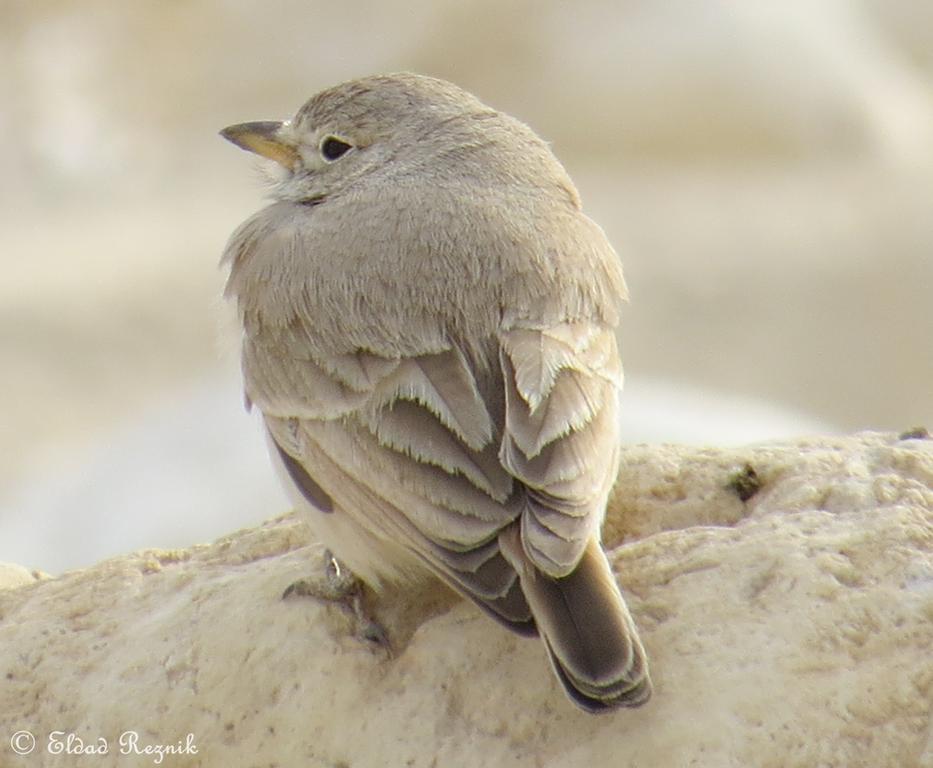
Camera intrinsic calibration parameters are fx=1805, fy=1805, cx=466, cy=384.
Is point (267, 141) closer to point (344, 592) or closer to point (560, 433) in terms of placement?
point (344, 592)

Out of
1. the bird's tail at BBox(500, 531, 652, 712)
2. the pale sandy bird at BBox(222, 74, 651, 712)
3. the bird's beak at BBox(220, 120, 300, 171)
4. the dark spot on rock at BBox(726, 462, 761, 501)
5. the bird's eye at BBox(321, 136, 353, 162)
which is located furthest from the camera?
the bird's beak at BBox(220, 120, 300, 171)

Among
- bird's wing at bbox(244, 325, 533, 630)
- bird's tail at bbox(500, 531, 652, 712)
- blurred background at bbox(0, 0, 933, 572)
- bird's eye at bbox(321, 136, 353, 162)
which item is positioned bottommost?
blurred background at bbox(0, 0, 933, 572)

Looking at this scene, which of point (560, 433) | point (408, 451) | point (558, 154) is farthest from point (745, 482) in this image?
point (558, 154)

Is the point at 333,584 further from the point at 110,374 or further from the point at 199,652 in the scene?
the point at 110,374

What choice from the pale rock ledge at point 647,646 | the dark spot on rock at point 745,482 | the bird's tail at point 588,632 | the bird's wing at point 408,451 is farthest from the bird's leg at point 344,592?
the dark spot on rock at point 745,482

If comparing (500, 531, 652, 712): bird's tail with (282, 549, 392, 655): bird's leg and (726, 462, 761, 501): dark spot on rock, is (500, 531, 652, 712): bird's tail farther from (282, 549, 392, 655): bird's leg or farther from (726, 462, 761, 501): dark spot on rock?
(726, 462, 761, 501): dark spot on rock

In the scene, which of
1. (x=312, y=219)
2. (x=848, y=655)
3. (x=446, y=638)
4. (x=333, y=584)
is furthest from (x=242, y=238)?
(x=848, y=655)

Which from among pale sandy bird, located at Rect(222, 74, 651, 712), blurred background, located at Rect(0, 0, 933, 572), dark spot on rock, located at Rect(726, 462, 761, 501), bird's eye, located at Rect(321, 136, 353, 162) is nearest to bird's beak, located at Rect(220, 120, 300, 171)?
pale sandy bird, located at Rect(222, 74, 651, 712)
